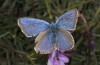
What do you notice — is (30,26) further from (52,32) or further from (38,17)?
(38,17)

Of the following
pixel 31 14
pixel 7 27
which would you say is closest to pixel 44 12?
pixel 31 14

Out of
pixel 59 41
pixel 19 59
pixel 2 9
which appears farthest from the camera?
pixel 2 9

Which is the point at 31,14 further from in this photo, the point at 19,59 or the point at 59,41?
the point at 59,41

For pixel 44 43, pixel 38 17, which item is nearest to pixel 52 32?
pixel 44 43

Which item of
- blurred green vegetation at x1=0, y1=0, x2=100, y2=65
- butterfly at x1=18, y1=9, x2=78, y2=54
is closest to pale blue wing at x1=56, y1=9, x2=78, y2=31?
butterfly at x1=18, y1=9, x2=78, y2=54

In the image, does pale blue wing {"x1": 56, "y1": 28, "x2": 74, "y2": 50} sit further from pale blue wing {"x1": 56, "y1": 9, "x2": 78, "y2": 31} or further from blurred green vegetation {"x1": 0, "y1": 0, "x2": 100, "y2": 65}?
blurred green vegetation {"x1": 0, "y1": 0, "x2": 100, "y2": 65}

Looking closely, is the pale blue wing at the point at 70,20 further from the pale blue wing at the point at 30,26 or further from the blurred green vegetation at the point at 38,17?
the blurred green vegetation at the point at 38,17
